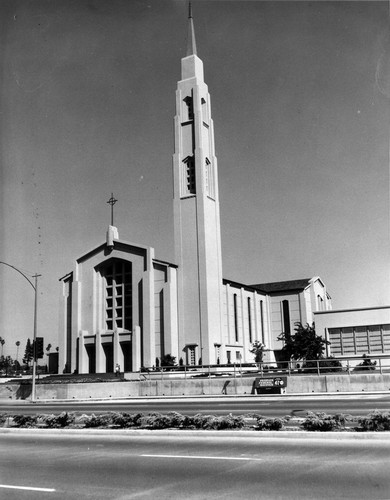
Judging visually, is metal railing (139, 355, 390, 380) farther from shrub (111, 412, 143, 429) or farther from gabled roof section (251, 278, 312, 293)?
gabled roof section (251, 278, 312, 293)

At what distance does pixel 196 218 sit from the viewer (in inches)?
2473

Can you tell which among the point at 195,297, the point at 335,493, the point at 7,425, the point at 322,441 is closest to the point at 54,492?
the point at 335,493

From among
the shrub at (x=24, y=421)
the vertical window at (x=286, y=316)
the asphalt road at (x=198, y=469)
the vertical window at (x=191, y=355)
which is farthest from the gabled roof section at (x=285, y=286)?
the asphalt road at (x=198, y=469)

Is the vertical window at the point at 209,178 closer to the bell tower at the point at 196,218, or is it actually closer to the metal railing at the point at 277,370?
the bell tower at the point at 196,218

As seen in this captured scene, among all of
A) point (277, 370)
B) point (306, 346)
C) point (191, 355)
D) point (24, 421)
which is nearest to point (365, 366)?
point (277, 370)

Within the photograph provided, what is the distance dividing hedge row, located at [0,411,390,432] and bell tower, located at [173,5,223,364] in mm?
42478

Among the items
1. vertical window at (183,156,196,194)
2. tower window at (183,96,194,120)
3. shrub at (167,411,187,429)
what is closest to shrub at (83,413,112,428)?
shrub at (167,411,187,429)

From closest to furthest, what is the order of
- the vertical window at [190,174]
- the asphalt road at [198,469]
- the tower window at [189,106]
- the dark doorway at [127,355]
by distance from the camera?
the asphalt road at [198,469] → the dark doorway at [127,355] → the vertical window at [190,174] → the tower window at [189,106]

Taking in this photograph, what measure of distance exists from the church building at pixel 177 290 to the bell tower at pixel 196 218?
0.11 m

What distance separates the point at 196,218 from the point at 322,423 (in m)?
50.7

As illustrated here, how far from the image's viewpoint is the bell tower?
197ft

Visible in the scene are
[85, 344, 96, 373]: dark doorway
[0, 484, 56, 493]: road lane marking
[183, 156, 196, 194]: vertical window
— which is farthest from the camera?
[183, 156, 196, 194]: vertical window

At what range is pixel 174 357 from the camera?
189ft

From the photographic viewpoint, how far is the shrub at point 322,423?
41.8 ft
